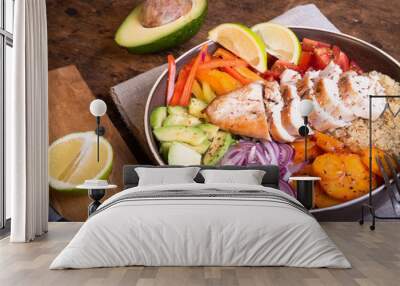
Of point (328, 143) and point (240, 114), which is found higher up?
point (240, 114)

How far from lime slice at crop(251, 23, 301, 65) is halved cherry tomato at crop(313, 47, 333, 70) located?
0.23 metres

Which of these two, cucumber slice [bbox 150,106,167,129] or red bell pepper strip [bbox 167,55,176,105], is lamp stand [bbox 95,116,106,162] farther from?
red bell pepper strip [bbox 167,55,176,105]

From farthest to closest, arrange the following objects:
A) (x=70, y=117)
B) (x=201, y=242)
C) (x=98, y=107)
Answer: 1. (x=70, y=117)
2. (x=98, y=107)
3. (x=201, y=242)

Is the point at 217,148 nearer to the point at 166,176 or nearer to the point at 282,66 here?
the point at 166,176

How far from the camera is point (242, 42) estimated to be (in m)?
7.12

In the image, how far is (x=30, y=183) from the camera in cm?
579

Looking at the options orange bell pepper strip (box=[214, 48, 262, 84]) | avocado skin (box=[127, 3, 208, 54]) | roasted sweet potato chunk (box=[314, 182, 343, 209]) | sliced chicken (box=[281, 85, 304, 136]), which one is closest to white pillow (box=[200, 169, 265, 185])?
sliced chicken (box=[281, 85, 304, 136])

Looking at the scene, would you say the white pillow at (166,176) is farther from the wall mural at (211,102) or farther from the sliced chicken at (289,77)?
the sliced chicken at (289,77)

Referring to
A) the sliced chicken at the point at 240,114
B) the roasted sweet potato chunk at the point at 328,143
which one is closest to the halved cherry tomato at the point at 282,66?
the sliced chicken at the point at 240,114

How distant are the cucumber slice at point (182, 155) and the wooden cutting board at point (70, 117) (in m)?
0.67

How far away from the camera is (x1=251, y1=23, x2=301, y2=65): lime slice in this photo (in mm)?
7105

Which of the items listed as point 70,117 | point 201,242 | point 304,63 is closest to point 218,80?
point 304,63

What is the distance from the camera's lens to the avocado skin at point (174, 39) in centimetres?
703

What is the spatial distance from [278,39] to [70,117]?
Answer: 8.67 ft
